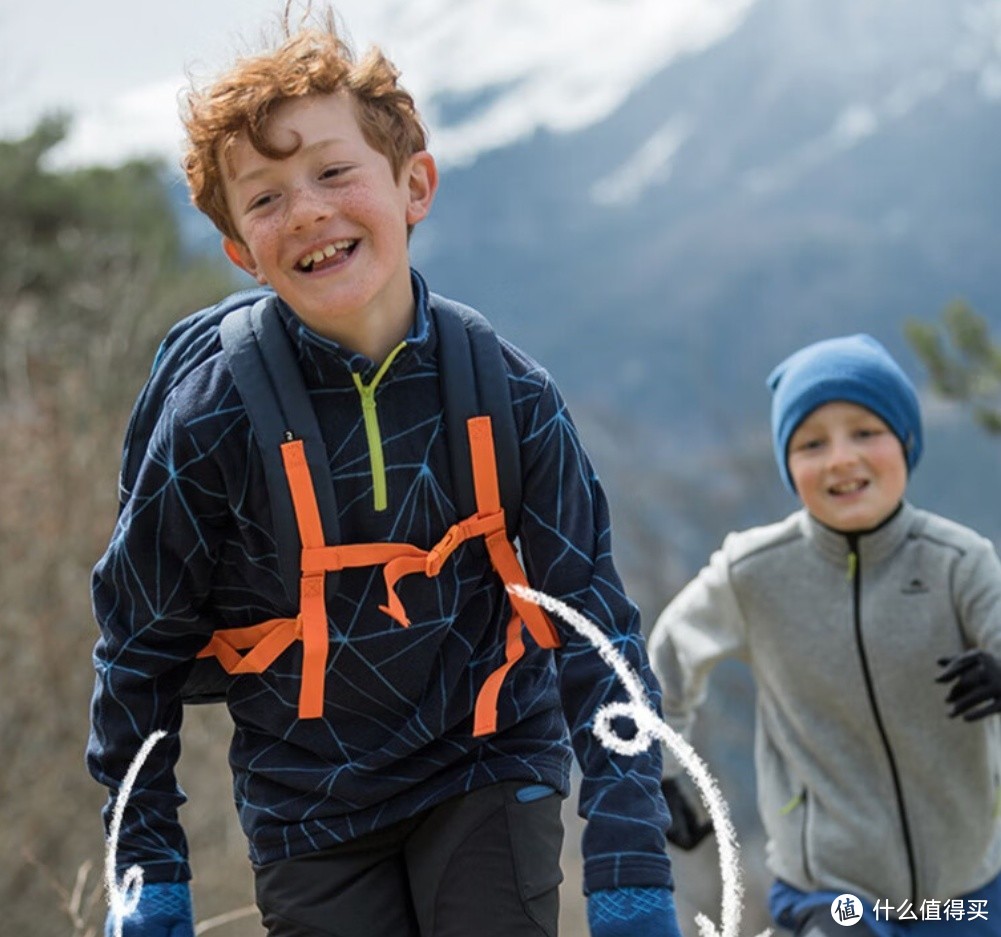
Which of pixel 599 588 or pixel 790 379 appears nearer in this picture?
pixel 599 588

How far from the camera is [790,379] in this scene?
4.10 m

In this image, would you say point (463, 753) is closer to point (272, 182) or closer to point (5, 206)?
point (272, 182)

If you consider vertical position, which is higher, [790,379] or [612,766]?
[790,379]

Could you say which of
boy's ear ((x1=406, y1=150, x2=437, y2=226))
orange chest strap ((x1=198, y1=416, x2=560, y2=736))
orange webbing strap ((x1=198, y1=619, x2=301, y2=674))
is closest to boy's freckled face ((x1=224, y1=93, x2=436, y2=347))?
boy's ear ((x1=406, y1=150, x2=437, y2=226))

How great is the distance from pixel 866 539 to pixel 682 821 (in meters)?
0.80

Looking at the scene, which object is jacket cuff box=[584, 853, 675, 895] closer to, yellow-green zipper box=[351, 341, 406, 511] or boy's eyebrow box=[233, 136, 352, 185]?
yellow-green zipper box=[351, 341, 406, 511]

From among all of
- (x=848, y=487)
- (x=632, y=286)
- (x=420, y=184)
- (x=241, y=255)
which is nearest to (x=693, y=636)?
(x=848, y=487)

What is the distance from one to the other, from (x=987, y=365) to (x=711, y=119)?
67219 millimetres

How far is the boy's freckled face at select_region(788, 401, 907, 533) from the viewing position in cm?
395

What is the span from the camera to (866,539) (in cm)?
398

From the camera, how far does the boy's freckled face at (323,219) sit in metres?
2.57

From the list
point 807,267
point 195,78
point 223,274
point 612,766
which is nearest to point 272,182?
point 195,78

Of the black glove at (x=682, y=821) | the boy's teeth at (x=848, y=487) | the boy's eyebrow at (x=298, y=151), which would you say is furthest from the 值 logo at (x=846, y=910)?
the boy's eyebrow at (x=298, y=151)

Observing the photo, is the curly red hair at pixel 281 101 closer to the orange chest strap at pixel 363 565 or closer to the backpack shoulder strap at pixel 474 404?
the backpack shoulder strap at pixel 474 404
